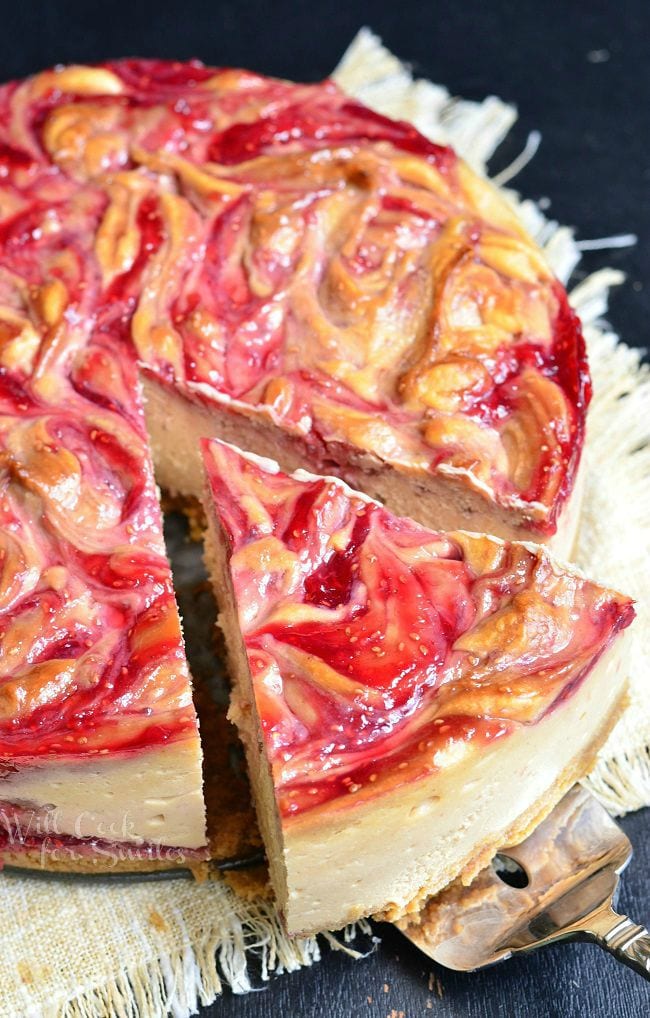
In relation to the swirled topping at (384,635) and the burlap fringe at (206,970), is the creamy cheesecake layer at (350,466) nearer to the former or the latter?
the swirled topping at (384,635)

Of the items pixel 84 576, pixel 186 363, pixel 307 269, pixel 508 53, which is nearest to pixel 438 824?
pixel 84 576

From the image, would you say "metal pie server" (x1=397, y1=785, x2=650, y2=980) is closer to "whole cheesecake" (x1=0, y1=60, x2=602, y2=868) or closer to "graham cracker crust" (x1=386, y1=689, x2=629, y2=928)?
"graham cracker crust" (x1=386, y1=689, x2=629, y2=928)

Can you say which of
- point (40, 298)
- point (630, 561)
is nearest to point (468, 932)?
point (630, 561)

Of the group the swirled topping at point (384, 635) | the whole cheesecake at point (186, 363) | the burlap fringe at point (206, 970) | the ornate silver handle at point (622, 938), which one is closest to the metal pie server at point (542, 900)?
the ornate silver handle at point (622, 938)

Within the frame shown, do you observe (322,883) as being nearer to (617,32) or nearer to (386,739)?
(386,739)

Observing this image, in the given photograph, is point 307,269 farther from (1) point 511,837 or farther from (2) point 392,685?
(1) point 511,837

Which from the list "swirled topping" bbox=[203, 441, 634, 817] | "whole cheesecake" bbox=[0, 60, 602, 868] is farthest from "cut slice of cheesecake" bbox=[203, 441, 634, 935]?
"whole cheesecake" bbox=[0, 60, 602, 868]
